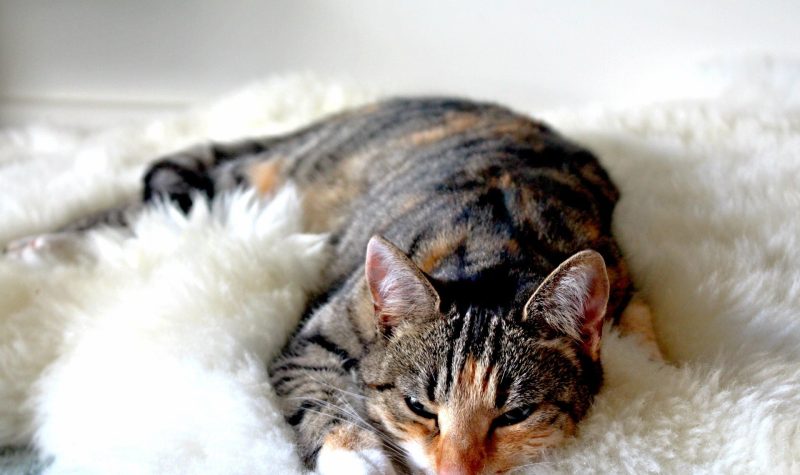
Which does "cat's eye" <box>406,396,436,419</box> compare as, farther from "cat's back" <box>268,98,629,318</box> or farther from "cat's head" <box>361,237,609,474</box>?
"cat's back" <box>268,98,629,318</box>

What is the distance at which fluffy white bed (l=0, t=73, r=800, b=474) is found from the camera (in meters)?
0.79

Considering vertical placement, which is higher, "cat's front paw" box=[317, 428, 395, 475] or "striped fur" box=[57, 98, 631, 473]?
"striped fur" box=[57, 98, 631, 473]

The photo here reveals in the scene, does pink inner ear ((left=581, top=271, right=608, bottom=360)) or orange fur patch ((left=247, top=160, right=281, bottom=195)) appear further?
orange fur patch ((left=247, top=160, right=281, bottom=195))

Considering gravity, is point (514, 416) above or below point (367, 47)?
below

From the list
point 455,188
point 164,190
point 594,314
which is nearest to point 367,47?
point 164,190

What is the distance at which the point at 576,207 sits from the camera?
3.43ft

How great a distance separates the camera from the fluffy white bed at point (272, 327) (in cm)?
79

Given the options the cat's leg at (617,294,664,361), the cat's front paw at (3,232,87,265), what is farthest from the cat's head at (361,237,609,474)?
the cat's front paw at (3,232,87,265)

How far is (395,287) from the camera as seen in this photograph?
0.82 metres

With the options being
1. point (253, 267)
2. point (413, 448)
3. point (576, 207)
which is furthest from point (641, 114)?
point (413, 448)

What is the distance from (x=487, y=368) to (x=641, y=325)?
0.29m

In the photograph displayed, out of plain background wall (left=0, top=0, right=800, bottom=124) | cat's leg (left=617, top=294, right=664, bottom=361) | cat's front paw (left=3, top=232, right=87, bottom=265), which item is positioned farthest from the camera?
plain background wall (left=0, top=0, right=800, bottom=124)

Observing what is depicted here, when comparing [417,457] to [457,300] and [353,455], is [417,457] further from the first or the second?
[457,300]

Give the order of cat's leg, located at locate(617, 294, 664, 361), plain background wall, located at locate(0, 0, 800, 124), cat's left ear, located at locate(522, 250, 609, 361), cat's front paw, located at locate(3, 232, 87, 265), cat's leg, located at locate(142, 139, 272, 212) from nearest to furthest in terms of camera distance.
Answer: cat's left ear, located at locate(522, 250, 609, 361)
cat's leg, located at locate(617, 294, 664, 361)
cat's front paw, located at locate(3, 232, 87, 265)
cat's leg, located at locate(142, 139, 272, 212)
plain background wall, located at locate(0, 0, 800, 124)
